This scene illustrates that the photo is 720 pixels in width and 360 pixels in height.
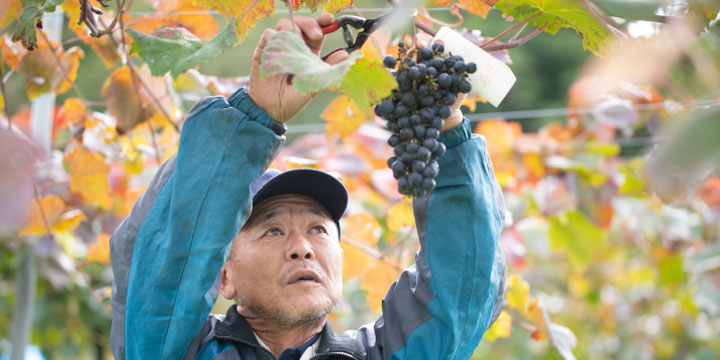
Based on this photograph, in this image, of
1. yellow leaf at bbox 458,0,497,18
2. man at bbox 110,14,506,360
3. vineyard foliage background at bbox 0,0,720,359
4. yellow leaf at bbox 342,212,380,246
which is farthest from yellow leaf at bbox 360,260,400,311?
yellow leaf at bbox 458,0,497,18

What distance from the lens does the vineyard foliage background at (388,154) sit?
693 millimetres

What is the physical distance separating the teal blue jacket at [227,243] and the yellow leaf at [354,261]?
64cm

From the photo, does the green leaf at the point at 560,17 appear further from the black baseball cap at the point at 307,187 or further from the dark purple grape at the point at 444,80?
the black baseball cap at the point at 307,187

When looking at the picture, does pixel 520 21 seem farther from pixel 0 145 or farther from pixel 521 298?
pixel 521 298

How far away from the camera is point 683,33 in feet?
1.89

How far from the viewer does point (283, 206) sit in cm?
169

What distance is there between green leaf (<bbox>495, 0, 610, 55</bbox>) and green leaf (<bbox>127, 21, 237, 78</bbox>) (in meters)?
0.47

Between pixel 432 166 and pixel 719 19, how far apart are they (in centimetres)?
43

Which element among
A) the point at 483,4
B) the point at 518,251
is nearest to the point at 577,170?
the point at 518,251

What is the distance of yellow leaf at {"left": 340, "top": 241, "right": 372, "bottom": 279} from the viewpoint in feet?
7.20

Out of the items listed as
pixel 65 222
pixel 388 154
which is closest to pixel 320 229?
pixel 65 222

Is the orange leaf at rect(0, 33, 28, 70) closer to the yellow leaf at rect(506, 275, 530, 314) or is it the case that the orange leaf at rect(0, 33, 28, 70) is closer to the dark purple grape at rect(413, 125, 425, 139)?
the dark purple grape at rect(413, 125, 425, 139)

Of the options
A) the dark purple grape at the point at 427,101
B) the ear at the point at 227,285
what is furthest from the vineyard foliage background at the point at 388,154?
the ear at the point at 227,285

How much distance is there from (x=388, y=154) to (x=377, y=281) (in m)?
1.44
